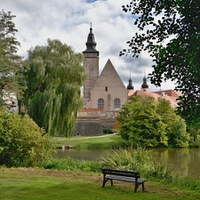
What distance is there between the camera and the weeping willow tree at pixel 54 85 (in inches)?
722

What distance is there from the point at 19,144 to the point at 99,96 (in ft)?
122

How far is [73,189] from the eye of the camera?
681cm

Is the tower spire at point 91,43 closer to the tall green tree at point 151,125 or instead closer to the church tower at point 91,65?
the church tower at point 91,65

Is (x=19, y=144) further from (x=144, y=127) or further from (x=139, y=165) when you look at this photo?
(x=144, y=127)

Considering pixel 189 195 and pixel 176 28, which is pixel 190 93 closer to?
pixel 176 28

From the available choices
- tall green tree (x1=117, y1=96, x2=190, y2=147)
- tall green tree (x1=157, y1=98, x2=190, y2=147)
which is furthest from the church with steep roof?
tall green tree (x1=157, y1=98, x2=190, y2=147)

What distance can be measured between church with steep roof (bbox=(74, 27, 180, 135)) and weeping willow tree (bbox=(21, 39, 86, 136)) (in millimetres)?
20222

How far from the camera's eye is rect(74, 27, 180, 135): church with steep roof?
1593 inches

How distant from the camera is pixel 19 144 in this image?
11.9m

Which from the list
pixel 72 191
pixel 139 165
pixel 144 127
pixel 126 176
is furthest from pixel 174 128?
pixel 72 191

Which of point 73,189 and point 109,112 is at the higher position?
point 109,112

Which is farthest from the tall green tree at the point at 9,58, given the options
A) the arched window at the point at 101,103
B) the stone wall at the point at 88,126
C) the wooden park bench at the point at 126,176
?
the arched window at the point at 101,103

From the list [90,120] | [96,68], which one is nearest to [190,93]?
[90,120]

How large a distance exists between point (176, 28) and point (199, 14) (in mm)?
615
